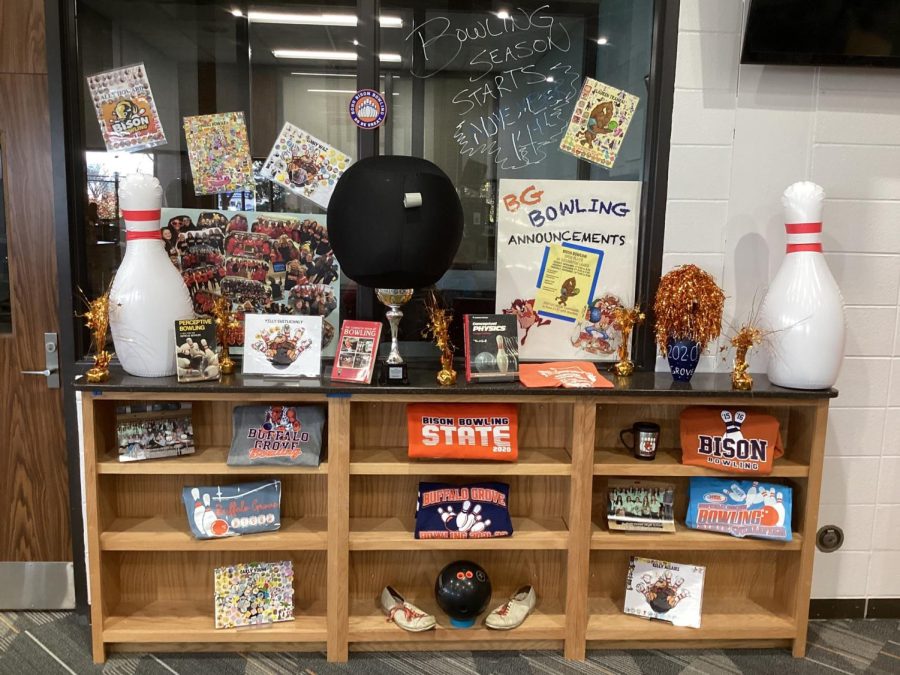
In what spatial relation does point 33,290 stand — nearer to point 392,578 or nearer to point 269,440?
point 269,440

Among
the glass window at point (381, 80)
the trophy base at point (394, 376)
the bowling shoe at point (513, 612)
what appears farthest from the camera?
the glass window at point (381, 80)

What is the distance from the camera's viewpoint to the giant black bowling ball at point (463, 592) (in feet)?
7.42

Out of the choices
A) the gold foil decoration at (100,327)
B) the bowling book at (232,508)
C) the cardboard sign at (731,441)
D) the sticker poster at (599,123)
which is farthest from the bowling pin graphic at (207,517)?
the sticker poster at (599,123)

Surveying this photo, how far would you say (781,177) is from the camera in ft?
7.94

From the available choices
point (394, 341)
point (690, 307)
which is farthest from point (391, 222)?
point (690, 307)

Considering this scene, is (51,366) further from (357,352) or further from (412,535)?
(412,535)

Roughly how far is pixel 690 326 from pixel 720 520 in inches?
25.9

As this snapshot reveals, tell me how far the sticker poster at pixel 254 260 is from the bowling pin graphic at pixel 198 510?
53 cm

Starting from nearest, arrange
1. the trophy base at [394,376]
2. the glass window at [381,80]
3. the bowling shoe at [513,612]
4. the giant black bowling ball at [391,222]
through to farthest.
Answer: the giant black bowling ball at [391,222]
the trophy base at [394,376]
the bowling shoe at [513,612]
the glass window at [381,80]

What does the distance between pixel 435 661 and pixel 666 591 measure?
0.82 metres

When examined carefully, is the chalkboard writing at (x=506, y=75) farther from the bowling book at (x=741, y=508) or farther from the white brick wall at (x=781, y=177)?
the bowling book at (x=741, y=508)

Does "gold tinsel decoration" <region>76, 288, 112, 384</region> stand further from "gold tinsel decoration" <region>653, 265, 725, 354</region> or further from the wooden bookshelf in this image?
"gold tinsel decoration" <region>653, 265, 725, 354</region>

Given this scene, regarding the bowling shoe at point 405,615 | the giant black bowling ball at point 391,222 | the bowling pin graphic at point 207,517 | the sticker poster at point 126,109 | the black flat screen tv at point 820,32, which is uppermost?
the black flat screen tv at point 820,32

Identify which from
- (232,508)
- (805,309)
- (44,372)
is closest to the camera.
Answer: (805,309)
